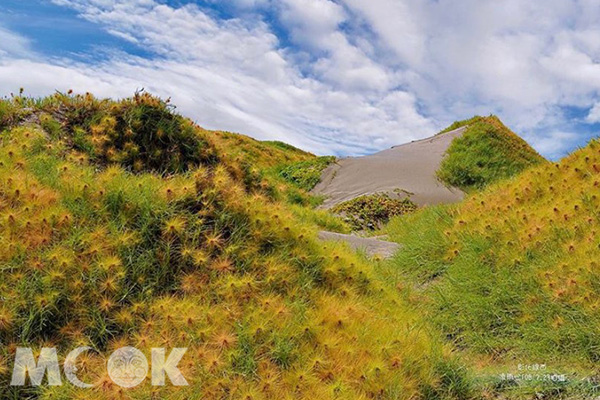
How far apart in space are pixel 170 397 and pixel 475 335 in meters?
2.82

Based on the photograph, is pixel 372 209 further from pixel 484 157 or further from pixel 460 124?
pixel 460 124

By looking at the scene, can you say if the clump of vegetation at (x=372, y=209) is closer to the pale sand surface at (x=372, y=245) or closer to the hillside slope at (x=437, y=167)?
the hillside slope at (x=437, y=167)

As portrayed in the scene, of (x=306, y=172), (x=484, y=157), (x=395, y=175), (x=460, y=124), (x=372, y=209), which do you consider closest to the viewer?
(x=372, y=209)

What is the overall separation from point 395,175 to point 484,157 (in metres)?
3.53

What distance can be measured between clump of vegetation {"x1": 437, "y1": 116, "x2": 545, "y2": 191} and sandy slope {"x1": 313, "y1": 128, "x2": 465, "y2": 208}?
0.44 metres

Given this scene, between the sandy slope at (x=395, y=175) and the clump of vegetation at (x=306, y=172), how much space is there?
0.28 meters

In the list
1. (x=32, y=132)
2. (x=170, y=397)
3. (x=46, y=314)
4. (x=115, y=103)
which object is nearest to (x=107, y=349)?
(x=46, y=314)

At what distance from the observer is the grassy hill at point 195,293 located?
287 centimetres

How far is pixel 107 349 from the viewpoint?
9.74 ft

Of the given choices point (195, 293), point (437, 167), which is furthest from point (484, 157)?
point (195, 293)

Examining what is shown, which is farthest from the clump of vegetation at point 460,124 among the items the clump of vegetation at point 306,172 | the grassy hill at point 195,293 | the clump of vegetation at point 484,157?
the grassy hill at point 195,293

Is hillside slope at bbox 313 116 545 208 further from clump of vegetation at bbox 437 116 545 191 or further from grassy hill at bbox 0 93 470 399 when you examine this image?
grassy hill at bbox 0 93 470 399

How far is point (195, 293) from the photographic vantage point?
3.44 meters

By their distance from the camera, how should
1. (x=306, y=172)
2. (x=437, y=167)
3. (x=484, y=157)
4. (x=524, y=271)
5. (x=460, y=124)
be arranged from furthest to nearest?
(x=460, y=124) → (x=306, y=172) → (x=484, y=157) → (x=437, y=167) → (x=524, y=271)
